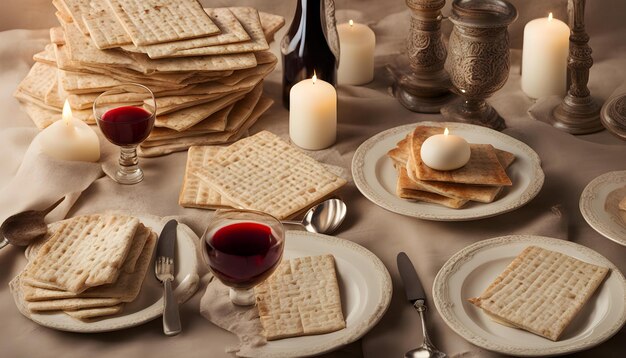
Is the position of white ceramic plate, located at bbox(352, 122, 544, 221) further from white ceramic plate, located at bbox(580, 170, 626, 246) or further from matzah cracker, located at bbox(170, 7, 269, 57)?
matzah cracker, located at bbox(170, 7, 269, 57)

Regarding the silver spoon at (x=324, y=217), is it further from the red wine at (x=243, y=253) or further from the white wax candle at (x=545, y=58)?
the white wax candle at (x=545, y=58)

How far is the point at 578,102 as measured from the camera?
216 centimetres

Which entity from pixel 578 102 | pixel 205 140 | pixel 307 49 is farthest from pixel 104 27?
pixel 578 102

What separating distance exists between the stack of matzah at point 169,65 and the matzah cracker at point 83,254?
1.33 feet

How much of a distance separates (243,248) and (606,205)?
74 cm

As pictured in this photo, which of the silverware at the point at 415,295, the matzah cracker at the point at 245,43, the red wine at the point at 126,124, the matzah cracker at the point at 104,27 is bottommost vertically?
the silverware at the point at 415,295

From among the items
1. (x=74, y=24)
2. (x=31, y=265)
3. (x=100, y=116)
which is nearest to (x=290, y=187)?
(x=100, y=116)

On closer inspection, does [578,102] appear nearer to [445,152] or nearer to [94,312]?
[445,152]

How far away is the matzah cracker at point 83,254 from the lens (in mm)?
1510

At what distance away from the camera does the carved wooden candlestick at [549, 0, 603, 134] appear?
2121 millimetres

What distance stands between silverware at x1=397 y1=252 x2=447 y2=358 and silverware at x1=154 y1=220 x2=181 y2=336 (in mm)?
375

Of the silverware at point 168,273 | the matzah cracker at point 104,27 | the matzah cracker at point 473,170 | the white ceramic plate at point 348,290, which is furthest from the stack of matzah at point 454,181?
the matzah cracker at point 104,27

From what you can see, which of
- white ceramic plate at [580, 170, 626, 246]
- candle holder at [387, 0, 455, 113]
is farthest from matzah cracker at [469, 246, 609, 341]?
candle holder at [387, 0, 455, 113]

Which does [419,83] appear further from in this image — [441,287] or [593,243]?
[441,287]
